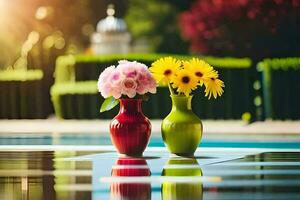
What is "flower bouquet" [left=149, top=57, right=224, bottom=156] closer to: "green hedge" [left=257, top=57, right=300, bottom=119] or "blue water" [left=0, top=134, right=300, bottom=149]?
"blue water" [left=0, top=134, right=300, bottom=149]

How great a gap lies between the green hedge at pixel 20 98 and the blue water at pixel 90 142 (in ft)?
12.8

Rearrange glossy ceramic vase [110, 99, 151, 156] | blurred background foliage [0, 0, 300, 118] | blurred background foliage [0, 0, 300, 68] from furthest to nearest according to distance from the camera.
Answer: blurred background foliage [0, 0, 300, 68] → blurred background foliage [0, 0, 300, 118] → glossy ceramic vase [110, 99, 151, 156]

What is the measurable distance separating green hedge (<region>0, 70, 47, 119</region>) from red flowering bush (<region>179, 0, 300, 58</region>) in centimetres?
447

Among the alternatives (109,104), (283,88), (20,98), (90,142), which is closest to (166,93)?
(283,88)

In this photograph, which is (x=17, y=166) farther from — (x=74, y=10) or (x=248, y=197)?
(x=74, y=10)

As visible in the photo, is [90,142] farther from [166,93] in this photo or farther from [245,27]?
[245,27]

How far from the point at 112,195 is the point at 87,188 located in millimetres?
386

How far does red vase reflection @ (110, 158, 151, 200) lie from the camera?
14.3ft

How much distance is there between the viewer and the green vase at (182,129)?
5.74 metres

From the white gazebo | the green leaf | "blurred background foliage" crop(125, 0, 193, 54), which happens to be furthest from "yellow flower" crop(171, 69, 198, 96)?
"blurred background foliage" crop(125, 0, 193, 54)

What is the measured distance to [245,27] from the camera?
17.2 meters

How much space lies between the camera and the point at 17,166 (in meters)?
5.87

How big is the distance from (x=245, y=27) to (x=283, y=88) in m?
4.39

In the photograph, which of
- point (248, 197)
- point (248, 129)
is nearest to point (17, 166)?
point (248, 197)
